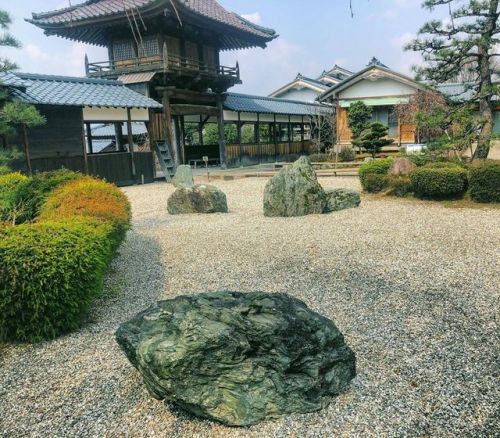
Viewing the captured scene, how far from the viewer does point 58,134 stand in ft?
48.2

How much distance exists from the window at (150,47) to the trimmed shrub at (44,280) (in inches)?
627

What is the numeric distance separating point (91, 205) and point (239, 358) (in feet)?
12.4

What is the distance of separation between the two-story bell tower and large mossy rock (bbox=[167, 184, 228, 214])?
28.4ft

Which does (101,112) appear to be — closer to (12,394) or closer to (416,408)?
(12,394)

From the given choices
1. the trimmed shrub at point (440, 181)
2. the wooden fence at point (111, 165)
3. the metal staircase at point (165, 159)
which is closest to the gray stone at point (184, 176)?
the wooden fence at point (111, 165)

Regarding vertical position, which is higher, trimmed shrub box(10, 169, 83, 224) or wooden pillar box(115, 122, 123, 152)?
wooden pillar box(115, 122, 123, 152)

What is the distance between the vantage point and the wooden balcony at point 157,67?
18.1m

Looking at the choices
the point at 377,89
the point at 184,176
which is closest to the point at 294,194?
the point at 184,176

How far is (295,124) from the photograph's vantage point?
3103cm

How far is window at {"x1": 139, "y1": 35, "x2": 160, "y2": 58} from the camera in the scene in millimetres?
18625

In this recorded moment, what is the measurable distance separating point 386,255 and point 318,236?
5.07 feet

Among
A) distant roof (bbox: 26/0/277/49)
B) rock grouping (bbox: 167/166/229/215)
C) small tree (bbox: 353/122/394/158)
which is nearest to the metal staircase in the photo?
distant roof (bbox: 26/0/277/49)

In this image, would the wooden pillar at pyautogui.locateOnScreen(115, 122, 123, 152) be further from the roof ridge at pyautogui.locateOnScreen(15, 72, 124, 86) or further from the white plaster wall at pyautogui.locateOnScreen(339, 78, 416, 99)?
the white plaster wall at pyautogui.locateOnScreen(339, 78, 416, 99)

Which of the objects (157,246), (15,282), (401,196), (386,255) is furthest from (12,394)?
(401,196)
